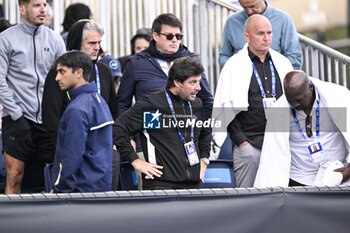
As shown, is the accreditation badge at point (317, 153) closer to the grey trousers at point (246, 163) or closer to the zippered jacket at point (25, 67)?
the grey trousers at point (246, 163)

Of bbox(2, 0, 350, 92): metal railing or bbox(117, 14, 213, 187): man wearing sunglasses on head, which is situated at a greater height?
bbox(2, 0, 350, 92): metal railing

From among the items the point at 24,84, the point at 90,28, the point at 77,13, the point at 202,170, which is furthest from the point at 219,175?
the point at 77,13

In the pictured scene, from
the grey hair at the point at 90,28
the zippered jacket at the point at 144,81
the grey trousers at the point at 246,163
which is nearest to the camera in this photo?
the grey trousers at the point at 246,163

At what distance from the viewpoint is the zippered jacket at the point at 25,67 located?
21.3 ft

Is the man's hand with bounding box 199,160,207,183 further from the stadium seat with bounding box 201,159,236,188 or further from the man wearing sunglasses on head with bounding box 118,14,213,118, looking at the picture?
the man wearing sunglasses on head with bounding box 118,14,213,118

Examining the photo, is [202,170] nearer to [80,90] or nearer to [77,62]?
[80,90]

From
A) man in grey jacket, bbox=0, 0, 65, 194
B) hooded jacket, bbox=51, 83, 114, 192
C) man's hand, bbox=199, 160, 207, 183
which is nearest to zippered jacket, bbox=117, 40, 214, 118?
man's hand, bbox=199, 160, 207, 183

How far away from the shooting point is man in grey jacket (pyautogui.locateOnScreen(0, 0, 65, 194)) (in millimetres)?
6363

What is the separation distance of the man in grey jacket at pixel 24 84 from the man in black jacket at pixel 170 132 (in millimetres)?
1137

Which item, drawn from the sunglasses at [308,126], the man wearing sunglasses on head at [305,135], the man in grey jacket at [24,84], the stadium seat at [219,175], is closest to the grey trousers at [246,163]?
the stadium seat at [219,175]

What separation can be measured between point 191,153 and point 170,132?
24 centimetres

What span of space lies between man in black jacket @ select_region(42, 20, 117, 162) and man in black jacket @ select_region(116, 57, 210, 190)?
1.96 ft

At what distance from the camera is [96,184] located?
5.27 m

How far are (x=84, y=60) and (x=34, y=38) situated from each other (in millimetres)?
1330
